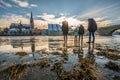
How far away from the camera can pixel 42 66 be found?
15.2 feet

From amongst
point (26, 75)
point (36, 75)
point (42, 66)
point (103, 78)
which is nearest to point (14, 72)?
point (26, 75)

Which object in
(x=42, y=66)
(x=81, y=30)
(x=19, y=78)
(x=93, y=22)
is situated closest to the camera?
(x=19, y=78)

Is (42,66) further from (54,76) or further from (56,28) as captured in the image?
(56,28)

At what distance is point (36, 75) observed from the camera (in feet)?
11.9

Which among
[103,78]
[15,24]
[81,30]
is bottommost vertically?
[103,78]

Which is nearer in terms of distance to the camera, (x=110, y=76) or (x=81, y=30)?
(x=110, y=76)

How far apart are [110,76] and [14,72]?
277cm

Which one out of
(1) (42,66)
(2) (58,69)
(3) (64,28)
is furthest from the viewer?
(3) (64,28)

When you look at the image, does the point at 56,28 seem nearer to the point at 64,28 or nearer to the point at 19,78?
the point at 64,28

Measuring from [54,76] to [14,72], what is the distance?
122cm

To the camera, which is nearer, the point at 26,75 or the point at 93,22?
the point at 26,75

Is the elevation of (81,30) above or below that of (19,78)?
above

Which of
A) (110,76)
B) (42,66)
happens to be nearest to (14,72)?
(42,66)

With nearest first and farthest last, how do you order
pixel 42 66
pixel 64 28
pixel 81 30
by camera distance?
1. pixel 42 66
2. pixel 64 28
3. pixel 81 30
